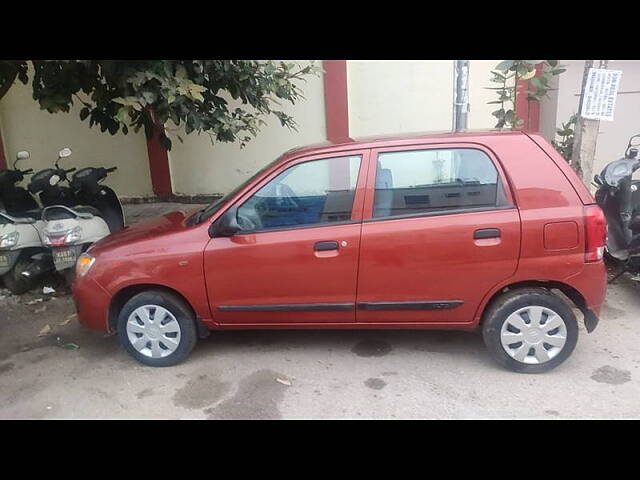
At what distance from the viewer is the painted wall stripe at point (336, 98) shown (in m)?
7.53

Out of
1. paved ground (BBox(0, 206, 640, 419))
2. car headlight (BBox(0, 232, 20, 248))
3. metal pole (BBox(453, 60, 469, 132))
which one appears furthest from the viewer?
car headlight (BBox(0, 232, 20, 248))

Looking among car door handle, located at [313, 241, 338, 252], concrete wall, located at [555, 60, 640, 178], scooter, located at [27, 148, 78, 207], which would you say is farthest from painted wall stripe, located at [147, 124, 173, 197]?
concrete wall, located at [555, 60, 640, 178]

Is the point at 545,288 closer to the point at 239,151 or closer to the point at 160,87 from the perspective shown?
the point at 160,87

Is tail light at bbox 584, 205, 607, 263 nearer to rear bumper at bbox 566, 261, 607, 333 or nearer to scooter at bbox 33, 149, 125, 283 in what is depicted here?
rear bumper at bbox 566, 261, 607, 333

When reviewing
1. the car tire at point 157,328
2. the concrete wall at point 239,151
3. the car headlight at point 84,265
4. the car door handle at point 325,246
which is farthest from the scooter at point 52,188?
the car door handle at point 325,246

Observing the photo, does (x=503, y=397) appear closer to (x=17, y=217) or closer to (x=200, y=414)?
(x=200, y=414)

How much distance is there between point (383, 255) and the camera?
3.40 metres

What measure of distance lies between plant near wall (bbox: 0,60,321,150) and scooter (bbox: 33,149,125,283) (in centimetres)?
80

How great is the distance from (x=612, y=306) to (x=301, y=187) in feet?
9.97

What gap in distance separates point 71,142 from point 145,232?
5598mm

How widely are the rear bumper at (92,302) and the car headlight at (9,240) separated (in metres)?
1.88

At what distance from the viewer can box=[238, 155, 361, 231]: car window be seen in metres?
3.52

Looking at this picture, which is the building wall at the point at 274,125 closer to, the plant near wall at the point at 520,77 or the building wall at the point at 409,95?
the building wall at the point at 409,95

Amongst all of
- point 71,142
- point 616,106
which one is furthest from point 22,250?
point 616,106
